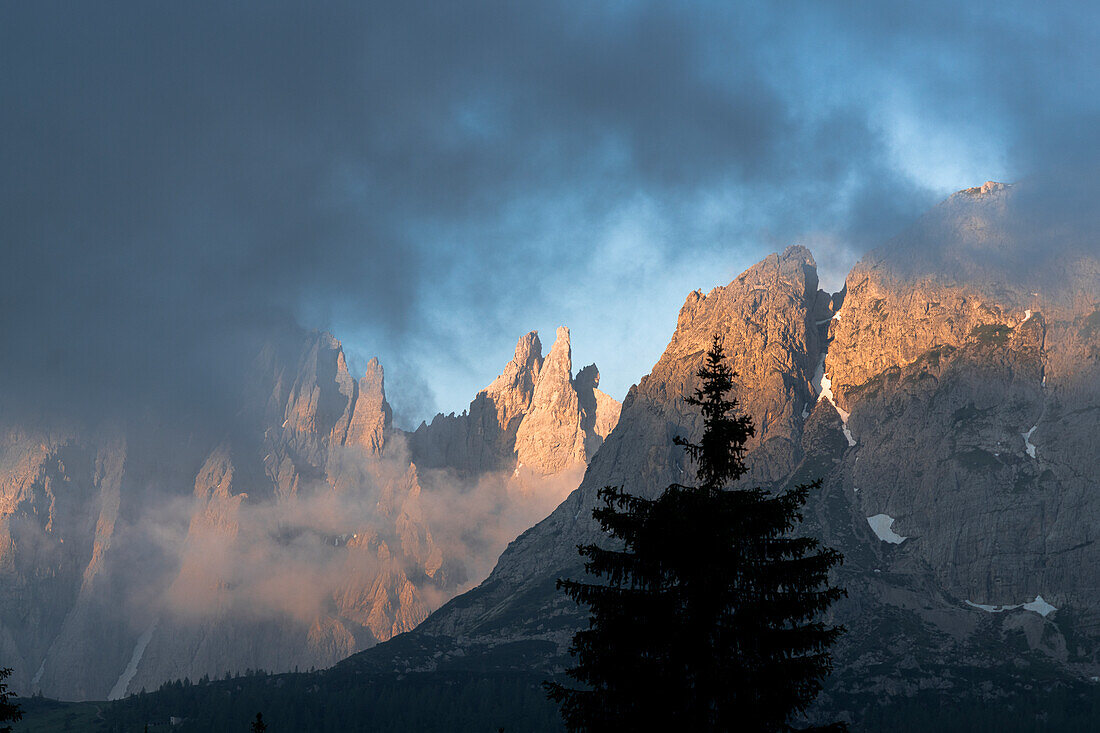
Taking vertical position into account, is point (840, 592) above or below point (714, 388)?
below

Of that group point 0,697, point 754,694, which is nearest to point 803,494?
point 754,694

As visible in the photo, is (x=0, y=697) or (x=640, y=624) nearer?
(x=640, y=624)

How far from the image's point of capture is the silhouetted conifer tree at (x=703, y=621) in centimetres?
2709

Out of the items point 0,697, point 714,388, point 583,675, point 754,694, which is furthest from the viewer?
point 0,697

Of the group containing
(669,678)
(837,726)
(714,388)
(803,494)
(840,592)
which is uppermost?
(714,388)

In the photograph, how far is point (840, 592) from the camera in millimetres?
29250

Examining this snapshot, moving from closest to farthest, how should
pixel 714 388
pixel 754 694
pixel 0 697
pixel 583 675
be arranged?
pixel 754 694, pixel 583 675, pixel 714 388, pixel 0 697

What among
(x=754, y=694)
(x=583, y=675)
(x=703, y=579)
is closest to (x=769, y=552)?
(x=703, y=579)

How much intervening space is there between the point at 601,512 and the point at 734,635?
16.0 ft

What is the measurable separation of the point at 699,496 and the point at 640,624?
389 cm

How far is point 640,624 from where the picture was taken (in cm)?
2803

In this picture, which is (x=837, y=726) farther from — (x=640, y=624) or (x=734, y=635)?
(x=640, y=624)

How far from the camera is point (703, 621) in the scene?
2791 centimetres

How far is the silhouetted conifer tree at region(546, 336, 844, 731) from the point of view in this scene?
88.9ft
